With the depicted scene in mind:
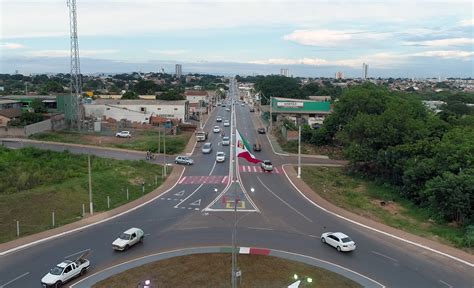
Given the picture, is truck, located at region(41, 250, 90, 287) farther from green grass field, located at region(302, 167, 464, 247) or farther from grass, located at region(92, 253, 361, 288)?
green grass field, located at region(302, 167, 464, 247)

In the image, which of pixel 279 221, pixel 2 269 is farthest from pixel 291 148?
pixel 2 269

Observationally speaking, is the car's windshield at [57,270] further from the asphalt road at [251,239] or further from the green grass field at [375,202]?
the green grass field at [375,202]

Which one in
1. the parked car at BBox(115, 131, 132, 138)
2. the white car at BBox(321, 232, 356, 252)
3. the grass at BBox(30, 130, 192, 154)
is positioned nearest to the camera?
the white car at BBox(321, 232, 356, 252)

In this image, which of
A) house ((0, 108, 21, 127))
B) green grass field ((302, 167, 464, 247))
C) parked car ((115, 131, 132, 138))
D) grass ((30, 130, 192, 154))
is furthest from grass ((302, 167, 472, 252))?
house ((0, 108, 21, 127))

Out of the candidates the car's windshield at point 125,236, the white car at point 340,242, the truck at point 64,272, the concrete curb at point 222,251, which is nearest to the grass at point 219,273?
the concrete curb at point 222,251

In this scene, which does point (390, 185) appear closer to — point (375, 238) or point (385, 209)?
point (385, 209)

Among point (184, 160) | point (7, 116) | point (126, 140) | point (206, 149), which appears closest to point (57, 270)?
point (184, 160)

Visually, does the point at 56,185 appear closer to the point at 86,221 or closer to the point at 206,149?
the point at 86,221
